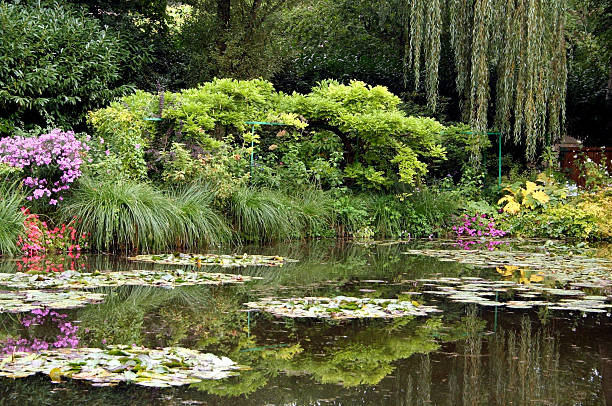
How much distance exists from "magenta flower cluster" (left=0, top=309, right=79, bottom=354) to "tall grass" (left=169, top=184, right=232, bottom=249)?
4104 millimetres

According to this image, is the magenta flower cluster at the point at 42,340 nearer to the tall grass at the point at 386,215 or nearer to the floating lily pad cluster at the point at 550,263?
the floating lily pad cluster at the point at 550,263

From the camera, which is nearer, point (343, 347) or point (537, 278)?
point (343, 347)

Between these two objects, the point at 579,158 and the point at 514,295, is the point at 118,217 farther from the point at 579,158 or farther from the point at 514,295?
the point at 579,158

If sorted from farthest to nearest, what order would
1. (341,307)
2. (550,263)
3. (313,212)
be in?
1. (313,212)
2. (550,263)
3. (341,307)

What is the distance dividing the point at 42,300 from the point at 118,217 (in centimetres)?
336

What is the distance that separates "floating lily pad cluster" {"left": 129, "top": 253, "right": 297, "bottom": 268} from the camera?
24.1 ft

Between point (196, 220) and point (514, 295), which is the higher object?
point (196, 220)

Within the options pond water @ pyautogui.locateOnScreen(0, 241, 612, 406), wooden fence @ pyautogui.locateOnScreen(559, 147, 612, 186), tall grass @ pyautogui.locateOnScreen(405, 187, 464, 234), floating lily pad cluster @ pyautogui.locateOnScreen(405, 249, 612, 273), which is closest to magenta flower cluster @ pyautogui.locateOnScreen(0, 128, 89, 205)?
pond water @ pyautogui.locateOnScreen(0, 241, 612, 406)

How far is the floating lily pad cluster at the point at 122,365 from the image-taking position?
305cm

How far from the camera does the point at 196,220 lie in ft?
28.8

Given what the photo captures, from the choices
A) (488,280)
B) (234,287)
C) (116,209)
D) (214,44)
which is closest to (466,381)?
(234,287)

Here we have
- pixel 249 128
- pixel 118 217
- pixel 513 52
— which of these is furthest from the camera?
pixel 249 128

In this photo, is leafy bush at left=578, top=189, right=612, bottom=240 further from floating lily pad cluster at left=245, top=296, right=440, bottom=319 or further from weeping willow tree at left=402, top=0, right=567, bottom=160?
floating lily pad cluster at left=245, top=296, right=440, bottom=319

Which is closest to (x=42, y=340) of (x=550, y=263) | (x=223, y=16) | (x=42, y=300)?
(x=42, y=300)
